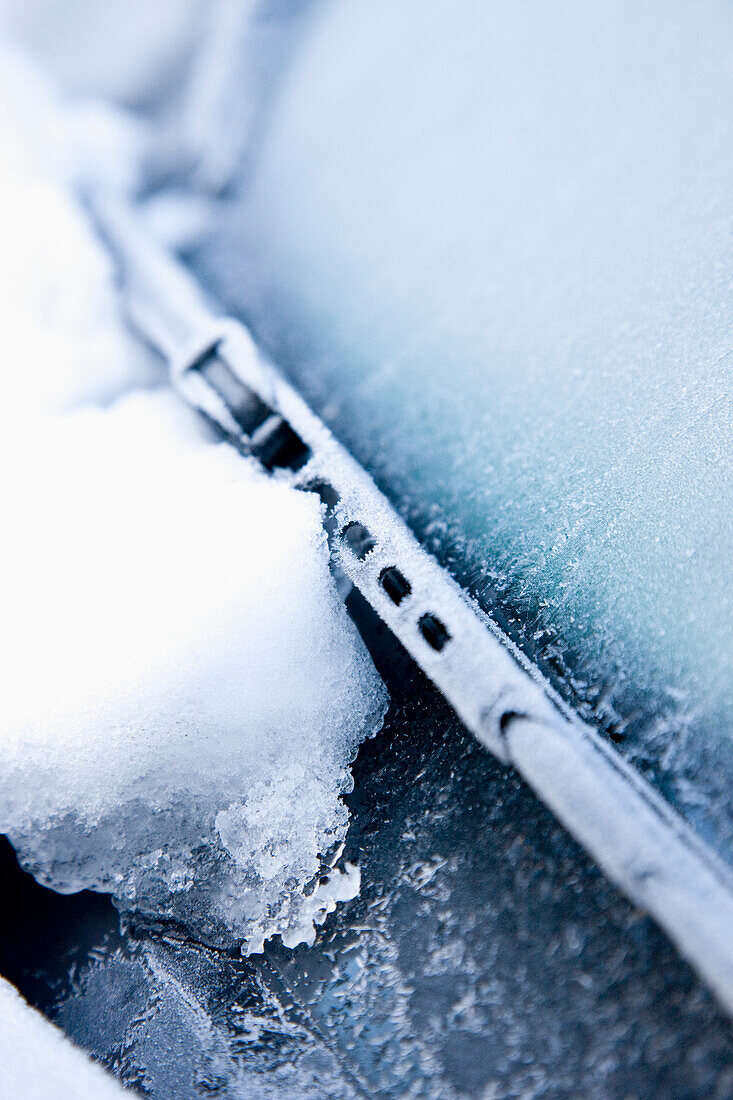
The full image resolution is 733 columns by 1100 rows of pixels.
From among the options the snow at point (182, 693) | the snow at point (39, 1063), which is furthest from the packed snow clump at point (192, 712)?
the snow at point (39, 1063)

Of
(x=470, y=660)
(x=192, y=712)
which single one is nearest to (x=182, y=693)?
(x=192, y=712)

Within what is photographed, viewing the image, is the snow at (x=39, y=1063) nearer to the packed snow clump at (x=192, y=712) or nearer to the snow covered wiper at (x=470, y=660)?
the packed snow clump at (x=192, y=712)

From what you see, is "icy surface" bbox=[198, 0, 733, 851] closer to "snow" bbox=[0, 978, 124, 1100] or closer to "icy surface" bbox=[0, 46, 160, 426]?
"icy surface" bbox=[0, 46, 160, 426]

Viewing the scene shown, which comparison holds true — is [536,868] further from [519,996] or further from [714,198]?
[714,198]

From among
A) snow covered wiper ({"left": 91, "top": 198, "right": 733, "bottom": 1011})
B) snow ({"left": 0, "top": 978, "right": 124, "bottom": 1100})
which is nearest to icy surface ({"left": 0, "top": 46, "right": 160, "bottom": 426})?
snow covered wiper ({"left": 91, "top": 198, "right": 733, "bottom": 1011})

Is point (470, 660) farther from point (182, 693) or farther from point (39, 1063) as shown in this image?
point (39, 1063)

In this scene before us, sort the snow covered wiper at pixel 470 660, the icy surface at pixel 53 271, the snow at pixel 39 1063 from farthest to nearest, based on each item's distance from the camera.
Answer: the icy surface at pixel 53 271 → the snow at pixel 39 1063 → the snow covered wiper at pixel 470 660
